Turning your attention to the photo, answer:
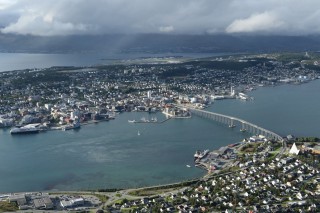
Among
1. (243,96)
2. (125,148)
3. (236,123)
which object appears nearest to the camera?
(125,148)

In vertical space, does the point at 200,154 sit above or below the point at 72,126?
below

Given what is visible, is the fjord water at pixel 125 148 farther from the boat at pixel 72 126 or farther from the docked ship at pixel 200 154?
the boat at pixel 72 126

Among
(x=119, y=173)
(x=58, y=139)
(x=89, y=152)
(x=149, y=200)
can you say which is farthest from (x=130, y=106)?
(x=149, y=200)

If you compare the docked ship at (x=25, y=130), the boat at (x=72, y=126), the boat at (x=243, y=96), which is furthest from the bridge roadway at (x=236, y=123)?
the docked ship at (x=25, y=130)

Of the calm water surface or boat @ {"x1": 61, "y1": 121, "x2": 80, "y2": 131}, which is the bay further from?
the calm water surface

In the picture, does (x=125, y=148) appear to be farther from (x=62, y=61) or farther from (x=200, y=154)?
(x=62, y=61)

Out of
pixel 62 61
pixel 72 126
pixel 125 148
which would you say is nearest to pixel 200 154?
pixel 125 148

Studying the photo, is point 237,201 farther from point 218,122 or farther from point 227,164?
point 218,122

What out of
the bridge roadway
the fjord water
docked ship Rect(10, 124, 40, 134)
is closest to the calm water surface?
the fjord water
